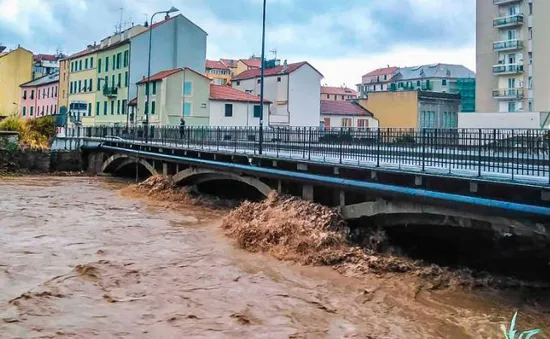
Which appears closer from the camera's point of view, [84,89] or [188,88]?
[188,88]

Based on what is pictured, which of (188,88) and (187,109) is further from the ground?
(188,88)

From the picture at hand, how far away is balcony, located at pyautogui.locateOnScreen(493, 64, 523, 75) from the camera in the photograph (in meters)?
52.0

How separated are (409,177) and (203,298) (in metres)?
5.25

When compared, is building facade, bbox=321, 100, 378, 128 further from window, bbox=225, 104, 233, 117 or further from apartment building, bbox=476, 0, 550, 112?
window, bbox=225, 104, 233, 117

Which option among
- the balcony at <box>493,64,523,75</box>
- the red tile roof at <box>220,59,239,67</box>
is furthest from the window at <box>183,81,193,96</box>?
the red tile roof at <box>220,59,239,67</box>

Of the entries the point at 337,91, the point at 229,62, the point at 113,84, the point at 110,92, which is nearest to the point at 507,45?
the point at 113,84

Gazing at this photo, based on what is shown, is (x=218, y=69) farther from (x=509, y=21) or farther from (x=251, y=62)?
(x=509, y=21)

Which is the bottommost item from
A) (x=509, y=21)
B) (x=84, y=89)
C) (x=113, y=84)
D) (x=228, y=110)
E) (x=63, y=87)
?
(x=228, y=110)

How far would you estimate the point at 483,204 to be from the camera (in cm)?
1034

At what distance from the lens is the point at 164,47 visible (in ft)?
189

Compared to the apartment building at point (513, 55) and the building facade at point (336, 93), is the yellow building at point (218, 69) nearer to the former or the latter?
the building facade at point (336, 93)

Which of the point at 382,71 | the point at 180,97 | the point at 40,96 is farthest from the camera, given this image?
the point at 382,71

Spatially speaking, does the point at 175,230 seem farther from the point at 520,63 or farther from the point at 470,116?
the point at 520,63

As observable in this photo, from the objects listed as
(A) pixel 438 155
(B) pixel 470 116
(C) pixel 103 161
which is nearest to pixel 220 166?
(A) pixel 438 155
